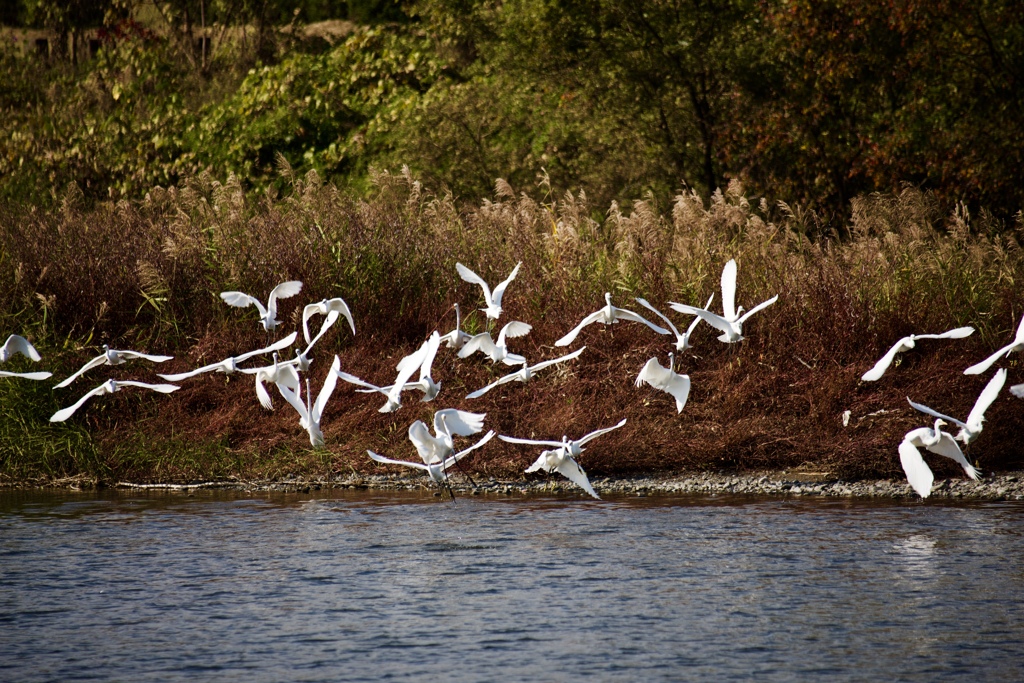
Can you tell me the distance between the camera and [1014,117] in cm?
1364

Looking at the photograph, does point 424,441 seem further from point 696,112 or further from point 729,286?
point 696,112

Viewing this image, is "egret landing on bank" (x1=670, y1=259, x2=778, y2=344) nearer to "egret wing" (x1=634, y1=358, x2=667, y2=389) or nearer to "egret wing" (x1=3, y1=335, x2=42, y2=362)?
"egret wing" (x1=634, y1=358, x2=667, y2=389)

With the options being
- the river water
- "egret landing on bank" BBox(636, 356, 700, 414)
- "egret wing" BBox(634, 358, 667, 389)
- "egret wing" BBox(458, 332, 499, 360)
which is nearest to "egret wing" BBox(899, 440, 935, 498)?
the river water

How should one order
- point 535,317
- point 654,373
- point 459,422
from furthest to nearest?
point 535,317 → point 459,422 → point 654,373

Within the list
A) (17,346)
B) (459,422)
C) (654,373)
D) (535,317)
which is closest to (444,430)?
(459,422)

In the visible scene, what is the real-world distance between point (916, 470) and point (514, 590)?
1.92 meters

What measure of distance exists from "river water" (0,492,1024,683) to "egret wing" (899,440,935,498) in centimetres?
47

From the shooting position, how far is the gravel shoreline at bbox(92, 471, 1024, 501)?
316 inches

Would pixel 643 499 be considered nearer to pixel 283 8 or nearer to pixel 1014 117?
pixel 1014 117

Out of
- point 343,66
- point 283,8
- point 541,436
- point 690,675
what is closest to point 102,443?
point 541,436

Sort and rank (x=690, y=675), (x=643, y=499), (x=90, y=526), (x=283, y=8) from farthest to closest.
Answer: (x=283, y=8)
(x=643, y=499)
(x=90, y=526)
(x=690, y=675)

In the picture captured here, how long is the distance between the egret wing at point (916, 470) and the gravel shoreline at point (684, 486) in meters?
2.01

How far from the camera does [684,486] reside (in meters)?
8.34

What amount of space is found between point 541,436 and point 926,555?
3.02 meters
